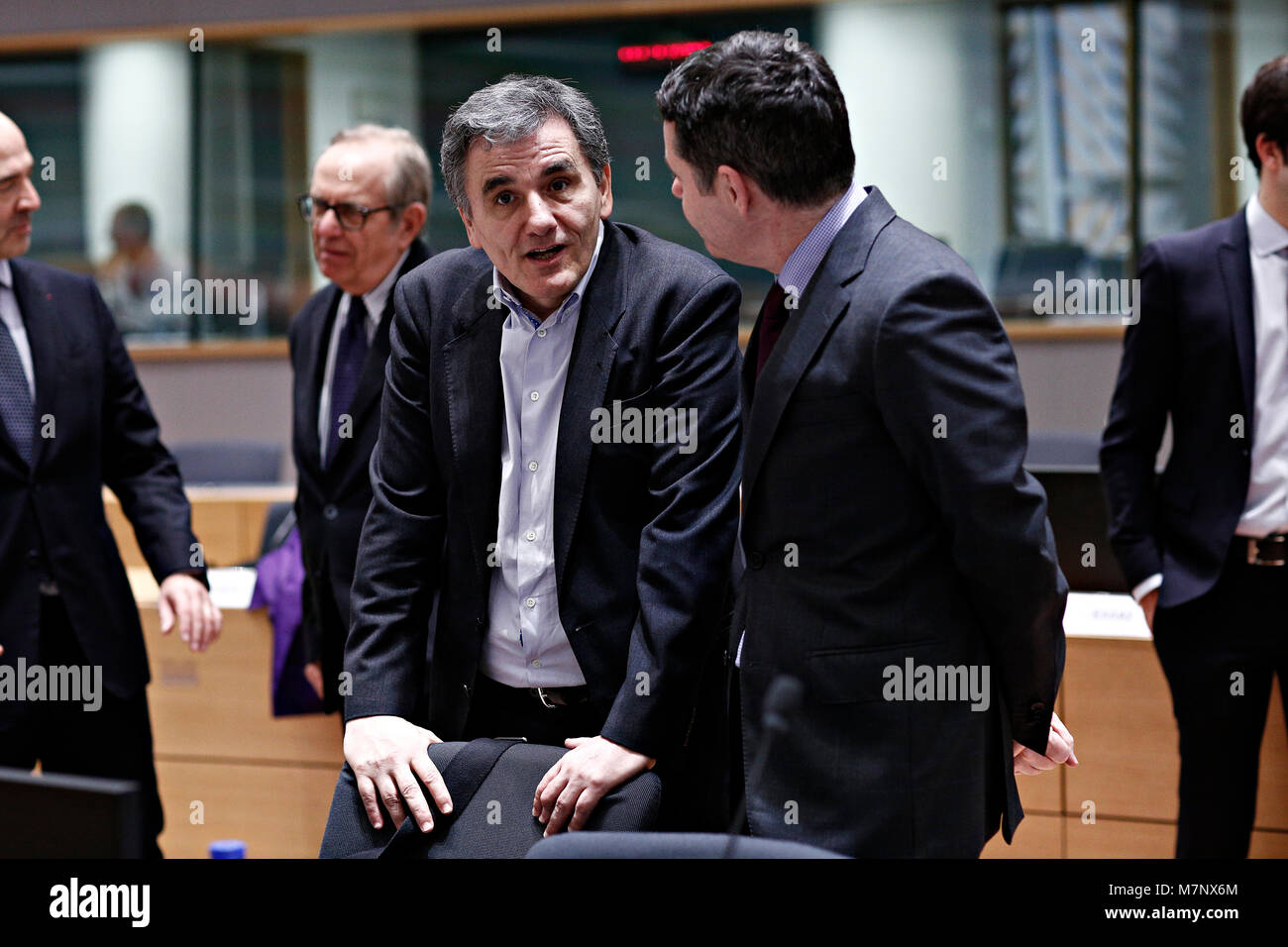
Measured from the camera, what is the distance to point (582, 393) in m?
1.64

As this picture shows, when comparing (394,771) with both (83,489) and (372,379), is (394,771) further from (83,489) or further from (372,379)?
(83,489)

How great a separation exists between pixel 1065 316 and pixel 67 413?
4.25 metres

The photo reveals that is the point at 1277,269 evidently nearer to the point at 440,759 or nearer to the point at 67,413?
the point at 440,759

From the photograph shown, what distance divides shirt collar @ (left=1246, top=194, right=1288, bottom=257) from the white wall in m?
5.44

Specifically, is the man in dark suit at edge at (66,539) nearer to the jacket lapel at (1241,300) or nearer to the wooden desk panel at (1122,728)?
the wooden desk panel at (1122,728)

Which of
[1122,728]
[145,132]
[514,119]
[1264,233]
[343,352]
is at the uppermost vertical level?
[145,132]

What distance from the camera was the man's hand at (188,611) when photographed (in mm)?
2357

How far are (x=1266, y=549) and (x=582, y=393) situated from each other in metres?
1.31

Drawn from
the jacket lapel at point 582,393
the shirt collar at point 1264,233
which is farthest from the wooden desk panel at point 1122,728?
the jacket lapel at point 582,393

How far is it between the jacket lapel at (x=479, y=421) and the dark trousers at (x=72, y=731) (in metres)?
1.03

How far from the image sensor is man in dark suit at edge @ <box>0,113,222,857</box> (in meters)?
2.24

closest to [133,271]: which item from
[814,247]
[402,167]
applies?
[402,167]

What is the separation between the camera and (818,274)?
4.68 feet
